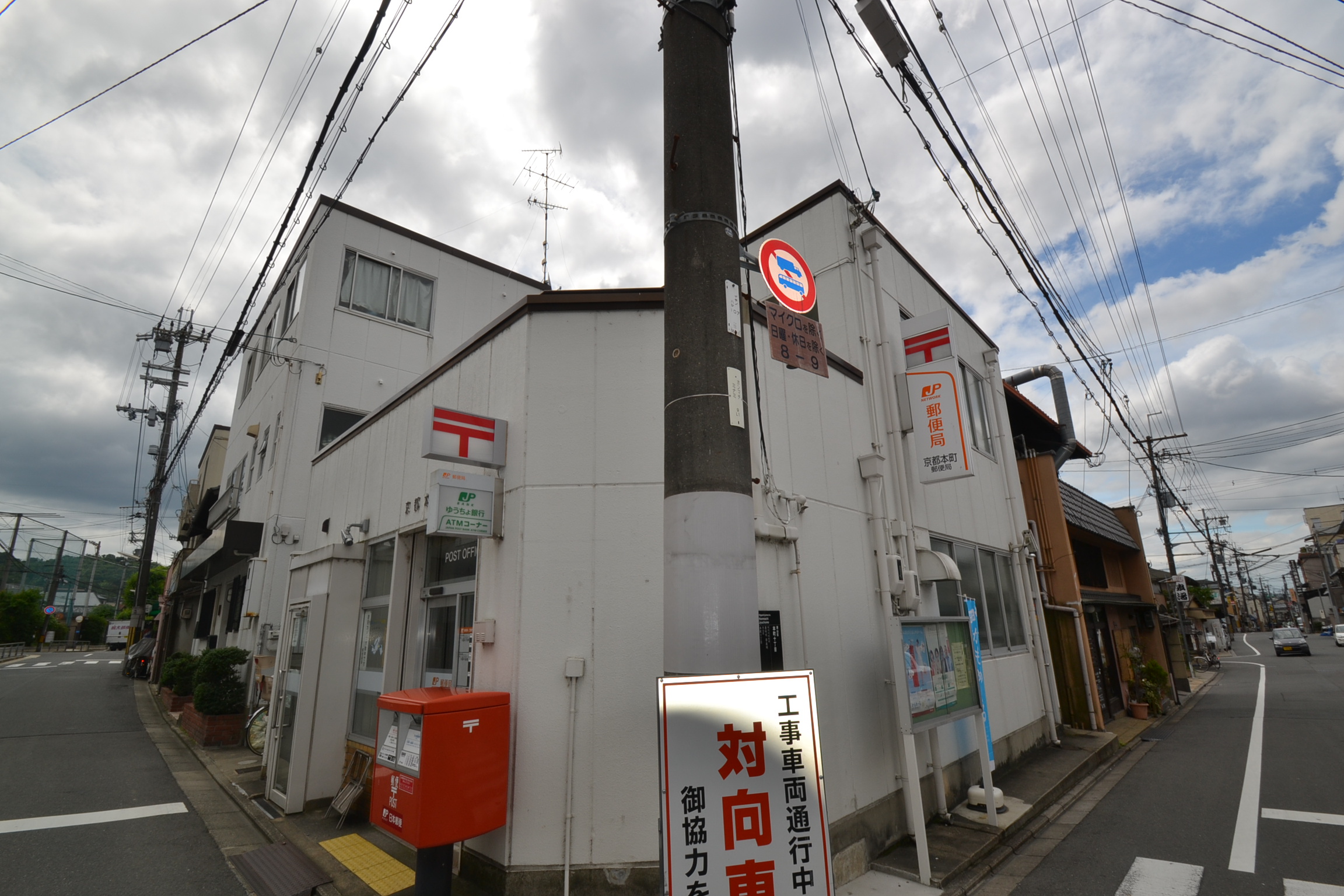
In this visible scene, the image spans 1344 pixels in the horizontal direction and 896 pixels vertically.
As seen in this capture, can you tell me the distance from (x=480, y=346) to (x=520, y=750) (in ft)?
12.7

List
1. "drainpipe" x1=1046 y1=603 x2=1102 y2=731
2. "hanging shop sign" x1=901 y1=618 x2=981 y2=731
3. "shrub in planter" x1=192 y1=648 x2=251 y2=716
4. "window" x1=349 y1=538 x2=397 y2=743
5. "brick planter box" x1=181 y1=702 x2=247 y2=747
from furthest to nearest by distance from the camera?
"drainpipe" x1=1046 y1=603 x2=1102 y2=731 < "shrub in planter" x1=192 y1=648 x2=251 y2=716 < "brick planter box" x1=181 y1=702 x2=247 y2=747 < "window" x1=349 y1=538 x2=397 y2=743 < "hanging shop sign" x1=901 y1=618 x2=981 y2=731

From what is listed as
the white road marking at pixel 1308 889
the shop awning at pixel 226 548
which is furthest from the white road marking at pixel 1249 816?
the shop awning at pixel 226 548

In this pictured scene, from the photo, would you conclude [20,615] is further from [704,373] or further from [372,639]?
[704,373]

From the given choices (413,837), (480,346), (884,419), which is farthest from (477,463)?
(884,419)

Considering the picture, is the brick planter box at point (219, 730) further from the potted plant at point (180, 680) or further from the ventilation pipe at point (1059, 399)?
the ventilation pipe at point (1059, 399)

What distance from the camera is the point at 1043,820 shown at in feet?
23.2

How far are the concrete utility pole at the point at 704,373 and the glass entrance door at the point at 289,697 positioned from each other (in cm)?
611

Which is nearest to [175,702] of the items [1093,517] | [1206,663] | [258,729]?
[258,729]

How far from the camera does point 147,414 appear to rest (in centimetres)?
2709

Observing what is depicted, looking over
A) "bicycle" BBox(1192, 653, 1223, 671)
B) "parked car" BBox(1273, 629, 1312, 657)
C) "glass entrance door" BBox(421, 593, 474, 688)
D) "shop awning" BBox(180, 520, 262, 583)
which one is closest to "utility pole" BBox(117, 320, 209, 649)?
"shop awning" BBox(180, 520, 262, 583)

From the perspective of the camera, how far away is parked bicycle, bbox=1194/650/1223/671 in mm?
27609

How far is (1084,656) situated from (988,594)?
3796 mm

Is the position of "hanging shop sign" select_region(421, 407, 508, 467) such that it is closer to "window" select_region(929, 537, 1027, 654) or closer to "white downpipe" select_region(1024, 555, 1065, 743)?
"window" select_region(929, 537, 1027, 654)

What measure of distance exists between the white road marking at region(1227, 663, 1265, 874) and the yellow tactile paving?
742cm
